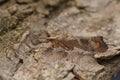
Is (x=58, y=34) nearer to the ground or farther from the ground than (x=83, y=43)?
farther from the ground

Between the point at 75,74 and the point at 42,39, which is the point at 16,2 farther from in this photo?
the point at 75,74

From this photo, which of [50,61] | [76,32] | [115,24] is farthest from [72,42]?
→ [115,24]

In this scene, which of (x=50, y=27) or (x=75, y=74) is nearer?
(x=75, y=74)

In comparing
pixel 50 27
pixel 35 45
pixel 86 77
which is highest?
pixel 50 27
